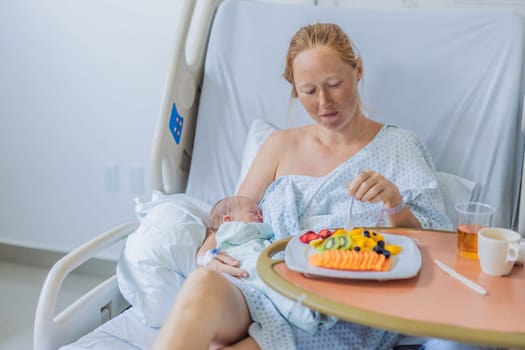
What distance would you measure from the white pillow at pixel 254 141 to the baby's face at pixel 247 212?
8.0 inches

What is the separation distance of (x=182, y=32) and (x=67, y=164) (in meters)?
1.17

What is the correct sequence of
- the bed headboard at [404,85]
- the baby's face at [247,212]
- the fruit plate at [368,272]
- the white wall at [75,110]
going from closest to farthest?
1. the fruit plate at [368,272]
2. the baby's face at [247,212]
3. the bed headboard at [404,85]
4. the white wall at [75,110]

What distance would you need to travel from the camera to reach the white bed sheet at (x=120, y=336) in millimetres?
1633

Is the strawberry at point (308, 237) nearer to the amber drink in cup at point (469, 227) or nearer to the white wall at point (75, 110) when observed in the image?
the amber drink in cup at point (469, 227)

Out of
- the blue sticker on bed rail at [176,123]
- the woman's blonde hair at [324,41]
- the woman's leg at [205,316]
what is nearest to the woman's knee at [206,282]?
the woman's leg at [205,316]

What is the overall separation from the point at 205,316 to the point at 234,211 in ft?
1.72

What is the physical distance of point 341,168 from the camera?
1774 mm

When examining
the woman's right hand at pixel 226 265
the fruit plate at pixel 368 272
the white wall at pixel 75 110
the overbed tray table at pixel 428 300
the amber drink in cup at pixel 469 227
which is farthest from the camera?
the white wall at pixel 75 110

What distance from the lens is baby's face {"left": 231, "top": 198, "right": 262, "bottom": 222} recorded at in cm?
181

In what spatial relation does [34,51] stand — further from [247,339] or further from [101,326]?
[247,339]

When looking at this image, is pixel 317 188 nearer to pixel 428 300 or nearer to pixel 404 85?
pixel 404 85

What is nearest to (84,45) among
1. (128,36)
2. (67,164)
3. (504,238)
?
(128,36)

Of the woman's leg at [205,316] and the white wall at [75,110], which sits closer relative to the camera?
the woman's leg at [205,316]

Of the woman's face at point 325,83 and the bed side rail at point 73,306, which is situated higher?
the woman's face at point 325,83
